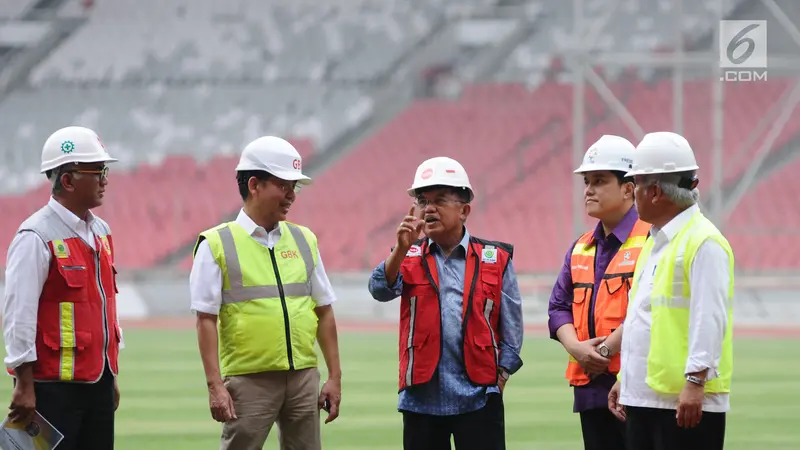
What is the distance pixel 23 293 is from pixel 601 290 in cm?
229

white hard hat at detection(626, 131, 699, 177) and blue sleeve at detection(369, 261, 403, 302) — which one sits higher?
white hard hat at detection(626, 131, 699, 177)

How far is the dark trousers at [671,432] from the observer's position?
3787 millimetres

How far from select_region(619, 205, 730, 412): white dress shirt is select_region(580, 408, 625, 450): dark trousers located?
0.65m

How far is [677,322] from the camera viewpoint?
3.81 metres

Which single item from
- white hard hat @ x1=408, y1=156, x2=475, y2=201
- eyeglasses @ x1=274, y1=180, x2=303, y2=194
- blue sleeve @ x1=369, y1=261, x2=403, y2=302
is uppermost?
white hard hat @ x1=408, y1=156, x2=475, y2=201

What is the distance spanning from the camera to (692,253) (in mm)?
3781

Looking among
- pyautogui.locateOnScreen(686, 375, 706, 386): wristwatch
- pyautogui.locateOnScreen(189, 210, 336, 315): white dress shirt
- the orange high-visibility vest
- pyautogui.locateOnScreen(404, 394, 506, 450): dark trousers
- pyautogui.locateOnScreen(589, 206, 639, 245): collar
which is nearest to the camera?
pyautogui.locateOnScreen(686, 375, 706, 386): wristwatch

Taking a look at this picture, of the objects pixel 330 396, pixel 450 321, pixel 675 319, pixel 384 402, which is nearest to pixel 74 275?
pixel 330 396

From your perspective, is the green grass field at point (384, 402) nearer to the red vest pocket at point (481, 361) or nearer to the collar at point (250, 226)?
the red vest pocket at point (481, 361)

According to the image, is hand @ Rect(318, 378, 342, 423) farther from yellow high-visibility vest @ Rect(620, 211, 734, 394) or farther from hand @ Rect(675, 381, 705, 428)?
hand @ Rect(675, 381, 705, 428)

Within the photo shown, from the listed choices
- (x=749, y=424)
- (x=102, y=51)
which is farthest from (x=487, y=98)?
(x=749, y=424)

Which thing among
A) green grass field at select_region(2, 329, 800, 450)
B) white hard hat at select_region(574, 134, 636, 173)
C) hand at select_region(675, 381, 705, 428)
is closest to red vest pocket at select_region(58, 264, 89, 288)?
white hard hat at select_region(574, 134, 636, 173)

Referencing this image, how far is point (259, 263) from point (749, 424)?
5448 millimetres

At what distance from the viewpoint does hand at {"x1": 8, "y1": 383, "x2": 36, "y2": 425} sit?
4.21 m
